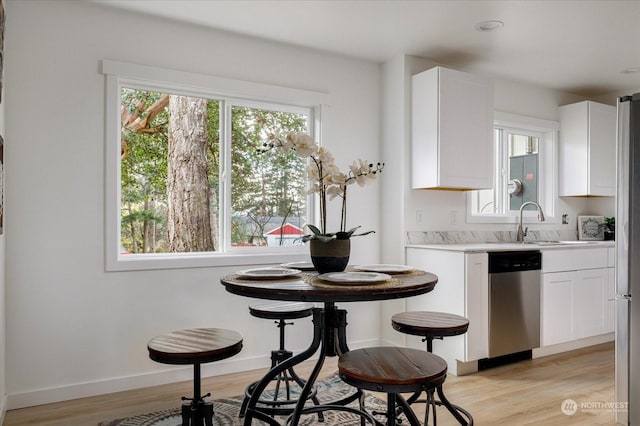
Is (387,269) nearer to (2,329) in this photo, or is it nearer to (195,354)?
(195,354)

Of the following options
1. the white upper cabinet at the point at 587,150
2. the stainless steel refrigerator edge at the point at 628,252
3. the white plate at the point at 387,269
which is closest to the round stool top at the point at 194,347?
the white plate at the point at 387,269

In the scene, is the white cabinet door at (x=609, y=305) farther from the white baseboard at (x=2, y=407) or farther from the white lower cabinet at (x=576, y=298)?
the white baseboard at (x=2, y=407)

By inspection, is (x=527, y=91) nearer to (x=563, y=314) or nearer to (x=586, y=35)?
(x=586, y=35)

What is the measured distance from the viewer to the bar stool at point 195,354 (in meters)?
1.95

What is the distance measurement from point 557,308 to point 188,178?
10.1 ft

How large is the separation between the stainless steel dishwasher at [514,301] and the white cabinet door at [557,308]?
9cm

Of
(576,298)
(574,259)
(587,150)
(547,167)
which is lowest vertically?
(576,298)

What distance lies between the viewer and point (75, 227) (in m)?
2.88

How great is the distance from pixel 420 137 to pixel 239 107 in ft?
4.82

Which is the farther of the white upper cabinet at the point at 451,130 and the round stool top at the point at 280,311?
the white upper cabinet at the point at 451,130

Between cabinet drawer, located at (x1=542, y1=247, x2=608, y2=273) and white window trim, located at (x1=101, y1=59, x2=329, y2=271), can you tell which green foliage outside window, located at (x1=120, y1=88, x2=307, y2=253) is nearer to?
white window trim, located at (x1=101, y1=59, x2=329, y2=271)

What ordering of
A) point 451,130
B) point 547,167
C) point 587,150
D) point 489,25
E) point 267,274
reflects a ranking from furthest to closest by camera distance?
point 547,167
point 587,150
point 451,130
point 489,25
point 267,274

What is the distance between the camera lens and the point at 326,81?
3818 millimetres

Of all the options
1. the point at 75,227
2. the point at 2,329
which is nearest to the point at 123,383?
the point at 2,329
